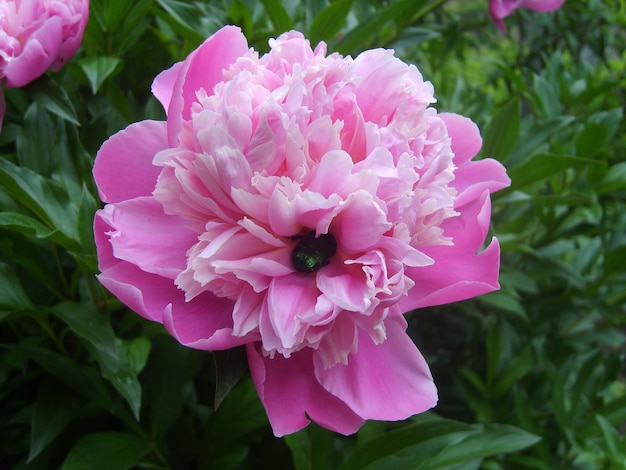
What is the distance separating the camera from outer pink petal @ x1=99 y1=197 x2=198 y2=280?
1.40 feet

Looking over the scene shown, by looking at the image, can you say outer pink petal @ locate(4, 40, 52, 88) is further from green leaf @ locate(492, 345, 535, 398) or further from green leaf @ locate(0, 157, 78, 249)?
green leaf @ locate(492, 345, 535, 398)

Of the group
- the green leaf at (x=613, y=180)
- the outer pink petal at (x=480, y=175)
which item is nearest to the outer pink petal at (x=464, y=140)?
the outer pink petal at (x=480, y=175)

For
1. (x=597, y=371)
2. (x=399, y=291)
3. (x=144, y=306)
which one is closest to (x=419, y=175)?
(x=399, y=291)

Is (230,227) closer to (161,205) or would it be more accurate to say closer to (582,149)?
(161,205)

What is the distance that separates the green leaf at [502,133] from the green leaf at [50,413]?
55 centimetres

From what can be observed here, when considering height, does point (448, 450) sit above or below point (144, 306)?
below

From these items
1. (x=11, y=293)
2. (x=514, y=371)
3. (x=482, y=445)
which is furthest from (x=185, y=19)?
(x=514, y=371)

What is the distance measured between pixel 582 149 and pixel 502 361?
0.34 meters

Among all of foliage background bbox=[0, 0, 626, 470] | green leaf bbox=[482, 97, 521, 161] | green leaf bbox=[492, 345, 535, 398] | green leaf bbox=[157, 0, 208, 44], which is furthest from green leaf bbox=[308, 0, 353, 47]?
green leaf bbox=[492, 345, 535, 398]

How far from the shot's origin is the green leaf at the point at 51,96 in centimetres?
58

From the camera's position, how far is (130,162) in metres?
0.47

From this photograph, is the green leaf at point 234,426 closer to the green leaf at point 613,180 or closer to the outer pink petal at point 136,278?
the outer pink petal at point 136,278

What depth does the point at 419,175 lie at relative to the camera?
17.6 inches

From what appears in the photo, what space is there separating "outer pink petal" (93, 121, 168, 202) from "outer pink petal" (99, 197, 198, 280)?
23mm
